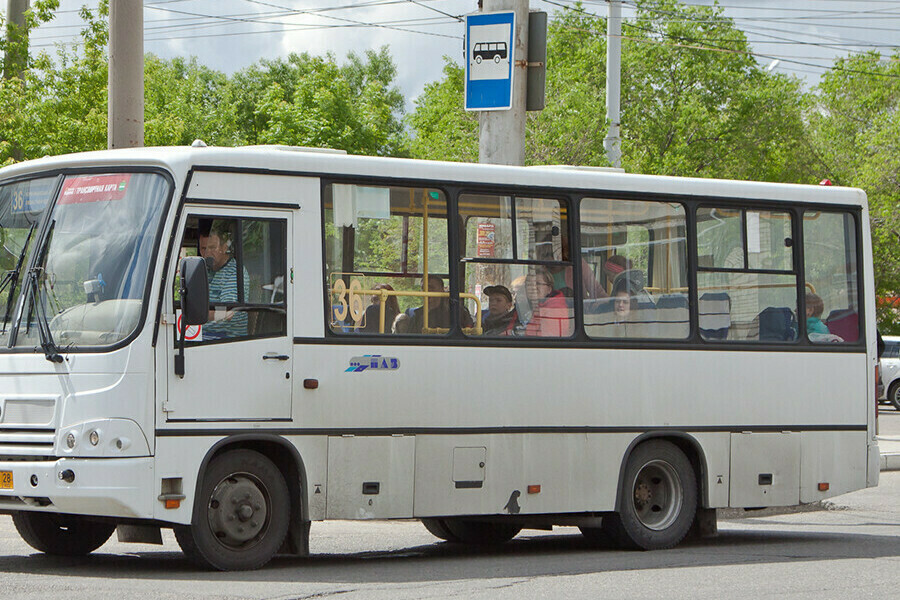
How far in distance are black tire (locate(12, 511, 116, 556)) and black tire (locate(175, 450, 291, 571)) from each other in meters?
1.28

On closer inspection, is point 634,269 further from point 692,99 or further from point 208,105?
point 208,105

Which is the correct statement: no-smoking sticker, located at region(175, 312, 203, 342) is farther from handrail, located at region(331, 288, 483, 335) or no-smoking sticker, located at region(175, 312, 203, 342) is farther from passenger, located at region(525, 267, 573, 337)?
passenger, located at region(525, 267, 573, 337)

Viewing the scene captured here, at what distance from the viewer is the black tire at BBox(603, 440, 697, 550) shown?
1184 cm

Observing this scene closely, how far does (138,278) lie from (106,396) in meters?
0.80

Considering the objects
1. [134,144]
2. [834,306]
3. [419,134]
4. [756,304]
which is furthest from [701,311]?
[419,134]

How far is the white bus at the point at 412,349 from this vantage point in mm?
9367

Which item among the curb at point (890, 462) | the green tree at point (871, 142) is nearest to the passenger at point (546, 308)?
the curb at point (890, 462)

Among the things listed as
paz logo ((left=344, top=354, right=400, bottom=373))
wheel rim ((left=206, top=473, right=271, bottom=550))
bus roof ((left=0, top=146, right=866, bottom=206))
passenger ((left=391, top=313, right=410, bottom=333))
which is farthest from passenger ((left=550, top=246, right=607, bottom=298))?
wheel rim ((left=206, top=473, right=271, bottom=550))

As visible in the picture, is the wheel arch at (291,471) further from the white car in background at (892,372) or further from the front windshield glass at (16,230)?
the white car in background at (892,372)

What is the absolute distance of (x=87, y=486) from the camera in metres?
9.05

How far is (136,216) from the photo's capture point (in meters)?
9.59

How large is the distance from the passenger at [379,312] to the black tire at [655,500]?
2.52 metres

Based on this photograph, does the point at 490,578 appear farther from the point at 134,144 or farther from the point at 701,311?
the point at 134,144

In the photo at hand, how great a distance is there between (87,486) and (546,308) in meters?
3.98
